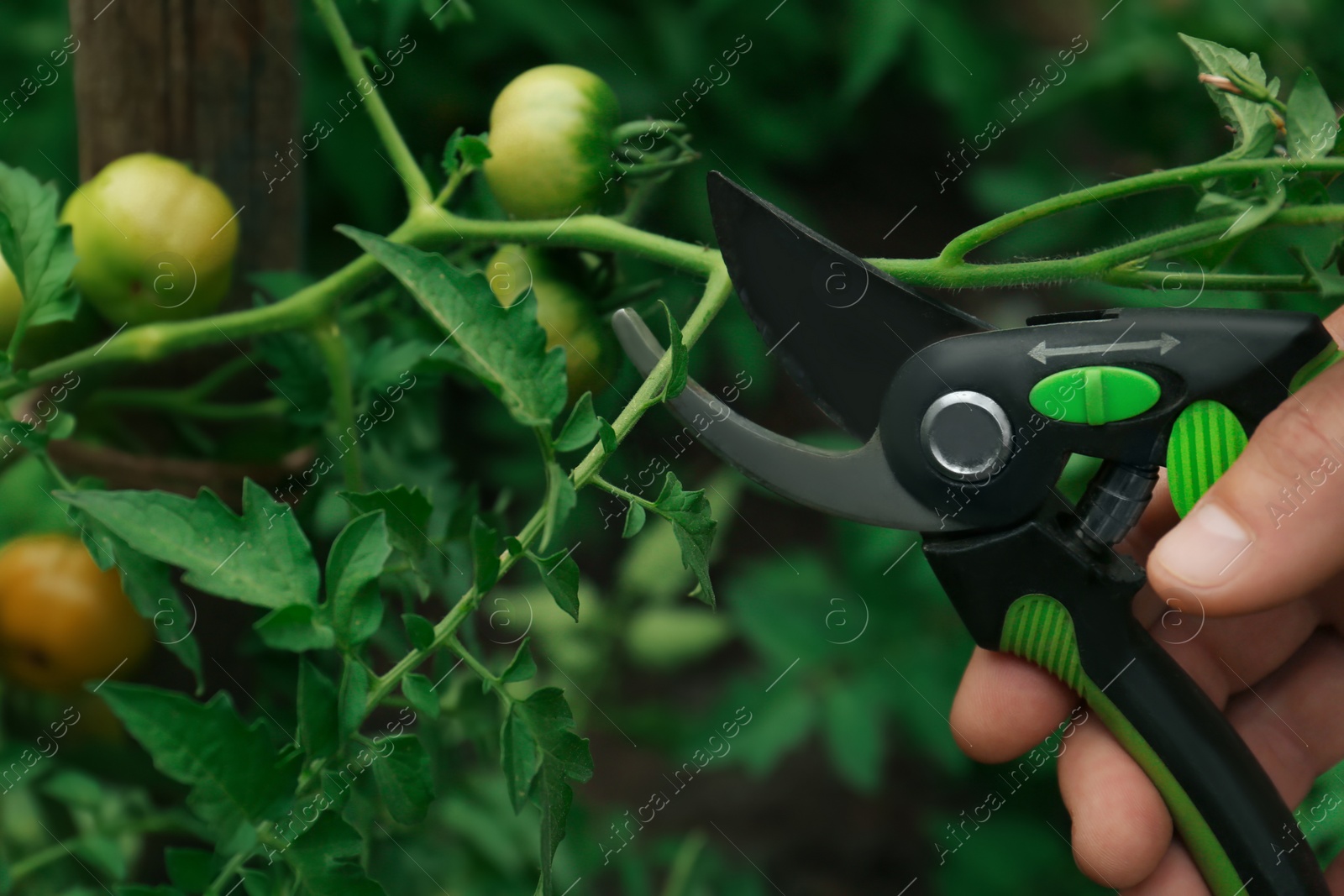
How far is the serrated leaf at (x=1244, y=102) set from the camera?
47 centimetres

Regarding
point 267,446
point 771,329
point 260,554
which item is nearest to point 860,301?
point 771,329

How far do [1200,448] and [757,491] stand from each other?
1.16 m

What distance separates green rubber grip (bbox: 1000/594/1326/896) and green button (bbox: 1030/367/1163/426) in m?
0.10

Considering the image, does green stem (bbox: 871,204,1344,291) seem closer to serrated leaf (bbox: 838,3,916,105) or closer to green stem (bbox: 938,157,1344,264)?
green stem (bbox: 938,157,1344,264)

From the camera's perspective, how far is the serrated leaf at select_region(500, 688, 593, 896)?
1.40 ft

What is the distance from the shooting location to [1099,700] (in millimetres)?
538

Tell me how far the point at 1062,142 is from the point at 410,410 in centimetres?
143

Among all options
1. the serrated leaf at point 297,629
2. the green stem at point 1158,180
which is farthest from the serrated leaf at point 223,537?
the green stem at point 1158,180

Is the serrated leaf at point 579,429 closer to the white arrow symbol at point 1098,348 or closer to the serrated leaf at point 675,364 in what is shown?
the serrated leaf at point 675,364

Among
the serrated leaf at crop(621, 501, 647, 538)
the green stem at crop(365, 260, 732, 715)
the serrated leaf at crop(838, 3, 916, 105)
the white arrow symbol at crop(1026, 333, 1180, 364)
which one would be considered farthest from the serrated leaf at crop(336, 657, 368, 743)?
the serrated leaf at crop(838, 3, 916, 105)

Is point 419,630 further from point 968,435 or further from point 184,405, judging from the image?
point 184,405

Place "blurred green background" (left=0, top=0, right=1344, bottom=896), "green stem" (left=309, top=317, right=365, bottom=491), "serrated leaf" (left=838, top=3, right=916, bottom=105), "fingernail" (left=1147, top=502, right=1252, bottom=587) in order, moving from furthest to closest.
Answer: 1. "serrated leaf" (left=838, top=3, right=916, bottom=105)
2. "blurred green background" (left=0, top=0, right=1344, bottom=896)
3. "green stem" (left=309, top=317, right=365, bottom=491)
4. "fingernail" (left=1147, top=502, right=1252, bottom=587)

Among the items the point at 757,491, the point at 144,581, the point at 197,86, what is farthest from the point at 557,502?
A: the point at 757,491

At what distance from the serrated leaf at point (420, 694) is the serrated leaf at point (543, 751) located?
Answer: 3 centimetres
